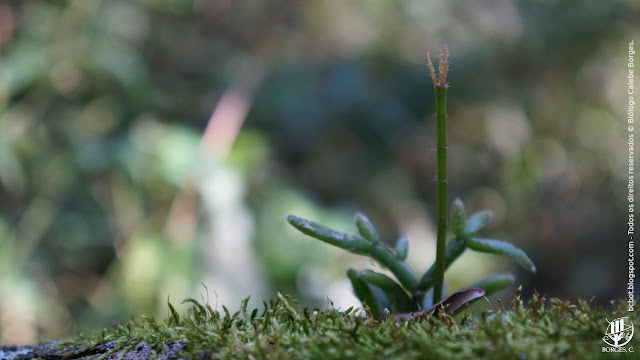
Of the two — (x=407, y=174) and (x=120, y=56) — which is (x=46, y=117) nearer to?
(x=120, y=56)

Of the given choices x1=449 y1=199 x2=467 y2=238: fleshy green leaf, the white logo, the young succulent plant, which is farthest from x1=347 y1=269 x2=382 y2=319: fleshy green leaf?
the white logo

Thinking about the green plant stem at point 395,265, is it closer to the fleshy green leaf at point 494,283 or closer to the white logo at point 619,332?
the fleshy green leaf at point 494,283

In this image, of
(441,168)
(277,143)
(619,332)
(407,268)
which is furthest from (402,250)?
(277,143)

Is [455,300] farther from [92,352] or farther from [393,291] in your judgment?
[92,352]

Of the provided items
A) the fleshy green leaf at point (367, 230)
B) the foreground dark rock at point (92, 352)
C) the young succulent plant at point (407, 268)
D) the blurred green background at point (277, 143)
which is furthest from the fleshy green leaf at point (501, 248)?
the blurred green background at point (277, 143)

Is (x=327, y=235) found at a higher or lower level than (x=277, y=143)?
lower
